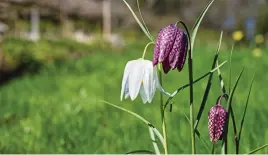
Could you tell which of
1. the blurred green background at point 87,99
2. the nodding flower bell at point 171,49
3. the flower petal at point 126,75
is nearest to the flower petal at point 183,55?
the nodding flower bell at point 171,49

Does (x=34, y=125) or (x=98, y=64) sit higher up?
(x=98, y=64)

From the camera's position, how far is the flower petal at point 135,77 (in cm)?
112

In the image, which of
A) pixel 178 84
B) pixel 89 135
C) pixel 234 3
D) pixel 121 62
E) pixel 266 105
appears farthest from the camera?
pixel 234 3

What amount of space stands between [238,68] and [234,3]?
41.4 ft

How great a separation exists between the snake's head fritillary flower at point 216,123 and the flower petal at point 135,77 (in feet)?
0.52

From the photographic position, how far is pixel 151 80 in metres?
1.12

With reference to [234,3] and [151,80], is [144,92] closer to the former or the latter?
[151,80]

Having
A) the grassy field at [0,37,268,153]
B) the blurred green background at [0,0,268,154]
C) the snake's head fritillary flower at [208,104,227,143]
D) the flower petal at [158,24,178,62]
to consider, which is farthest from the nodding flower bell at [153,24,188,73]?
the grassy field at [0,37,268,153]

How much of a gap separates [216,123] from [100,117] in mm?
2074

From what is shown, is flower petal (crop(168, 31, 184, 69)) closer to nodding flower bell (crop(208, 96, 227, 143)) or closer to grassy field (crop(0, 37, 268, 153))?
nodding flower bell (crop(208, 96, 227, 143))

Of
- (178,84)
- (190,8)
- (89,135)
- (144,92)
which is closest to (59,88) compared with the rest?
(178,84)

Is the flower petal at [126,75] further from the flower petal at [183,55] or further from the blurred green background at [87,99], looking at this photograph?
the blurred green background at [87,99]

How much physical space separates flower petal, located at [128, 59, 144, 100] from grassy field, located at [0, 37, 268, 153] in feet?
1.79

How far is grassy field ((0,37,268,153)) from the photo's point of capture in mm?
2352
